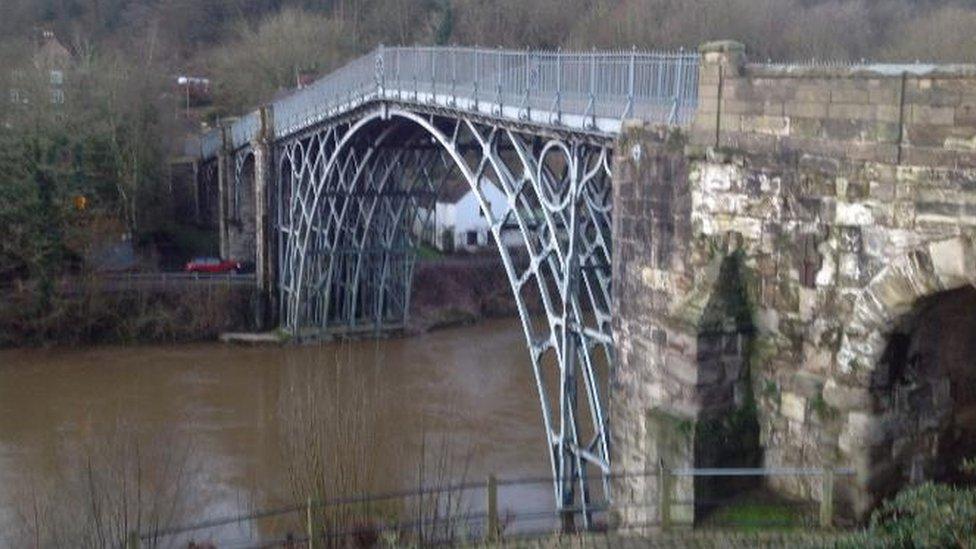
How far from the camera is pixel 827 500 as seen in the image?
348 inches

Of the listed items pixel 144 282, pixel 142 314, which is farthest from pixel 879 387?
pixel 144 282

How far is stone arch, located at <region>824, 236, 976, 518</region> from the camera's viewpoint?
8.58 metres

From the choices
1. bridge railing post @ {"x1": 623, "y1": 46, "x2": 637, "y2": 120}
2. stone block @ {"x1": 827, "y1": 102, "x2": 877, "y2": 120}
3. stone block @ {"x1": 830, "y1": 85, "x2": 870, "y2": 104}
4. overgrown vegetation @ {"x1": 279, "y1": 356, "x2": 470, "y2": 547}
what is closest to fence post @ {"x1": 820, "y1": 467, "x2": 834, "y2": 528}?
stone block @ {"x1": 827, "y1": 102, "x2": 877, "y2": 120}

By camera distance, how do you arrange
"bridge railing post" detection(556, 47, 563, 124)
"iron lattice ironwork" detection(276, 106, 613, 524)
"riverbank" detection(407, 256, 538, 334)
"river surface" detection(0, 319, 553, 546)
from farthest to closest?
"riverbank" detection(407, 256, 538, 334), "river surface" detection(0, 319, 553, 546), "iron lattice ironwork" detection(276, 106, 613, 524), "bridge railing post" detection(556, 47, 563, 124)

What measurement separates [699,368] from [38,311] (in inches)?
941

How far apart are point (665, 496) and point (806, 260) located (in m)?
2.08

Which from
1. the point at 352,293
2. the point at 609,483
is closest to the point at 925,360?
the point at 609,483

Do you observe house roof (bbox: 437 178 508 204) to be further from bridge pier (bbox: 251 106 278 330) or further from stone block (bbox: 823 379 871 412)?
stone block (bbox: 823 379 871 412)

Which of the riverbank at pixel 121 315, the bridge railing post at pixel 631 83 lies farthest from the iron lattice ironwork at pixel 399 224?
the riverbank at pixel 121 315

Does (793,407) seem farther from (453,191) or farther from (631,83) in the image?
(453,191)

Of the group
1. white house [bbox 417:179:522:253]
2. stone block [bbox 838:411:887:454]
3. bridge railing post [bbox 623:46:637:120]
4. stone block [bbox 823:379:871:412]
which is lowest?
stone block [bbox 838:411:887:454]

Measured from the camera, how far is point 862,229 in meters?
8.77

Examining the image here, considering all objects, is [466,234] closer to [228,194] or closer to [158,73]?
[228,194]

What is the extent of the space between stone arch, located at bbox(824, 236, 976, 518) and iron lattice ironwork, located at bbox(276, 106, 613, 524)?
5.85 meters
